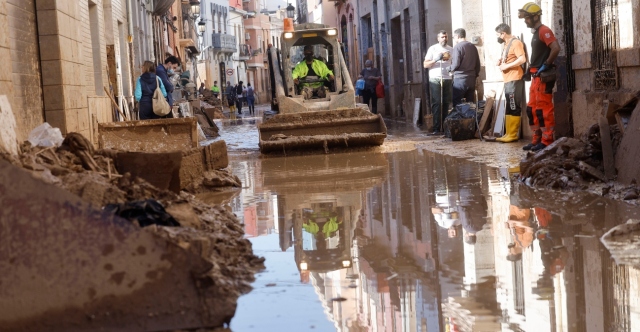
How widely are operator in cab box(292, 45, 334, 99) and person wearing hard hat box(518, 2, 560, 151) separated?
5.42m

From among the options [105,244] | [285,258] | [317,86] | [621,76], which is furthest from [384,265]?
[317,86]

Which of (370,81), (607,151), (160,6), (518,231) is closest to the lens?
(518,231)

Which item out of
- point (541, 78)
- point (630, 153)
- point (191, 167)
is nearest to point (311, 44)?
point (541, 78)

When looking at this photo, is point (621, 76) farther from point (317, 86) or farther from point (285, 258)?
point (317, 86)

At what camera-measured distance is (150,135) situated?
39.9 feet

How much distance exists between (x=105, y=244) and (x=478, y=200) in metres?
4.46

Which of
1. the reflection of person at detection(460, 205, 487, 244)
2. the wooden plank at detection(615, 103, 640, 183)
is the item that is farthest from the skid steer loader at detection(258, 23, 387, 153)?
the reflection of person at detection(460, 205, 487, 244)

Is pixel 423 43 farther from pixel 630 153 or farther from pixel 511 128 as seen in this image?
pixel 630 153

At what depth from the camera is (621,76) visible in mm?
10812

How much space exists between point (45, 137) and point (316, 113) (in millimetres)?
7446

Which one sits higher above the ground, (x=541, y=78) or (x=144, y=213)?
(x=541, y=78)

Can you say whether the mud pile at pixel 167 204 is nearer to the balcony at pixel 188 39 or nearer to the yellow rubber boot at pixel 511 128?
the yellow rubber boot at pixel 511 128

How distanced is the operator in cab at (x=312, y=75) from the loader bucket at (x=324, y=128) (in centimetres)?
225

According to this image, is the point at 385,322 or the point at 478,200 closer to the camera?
the point at 385,322
